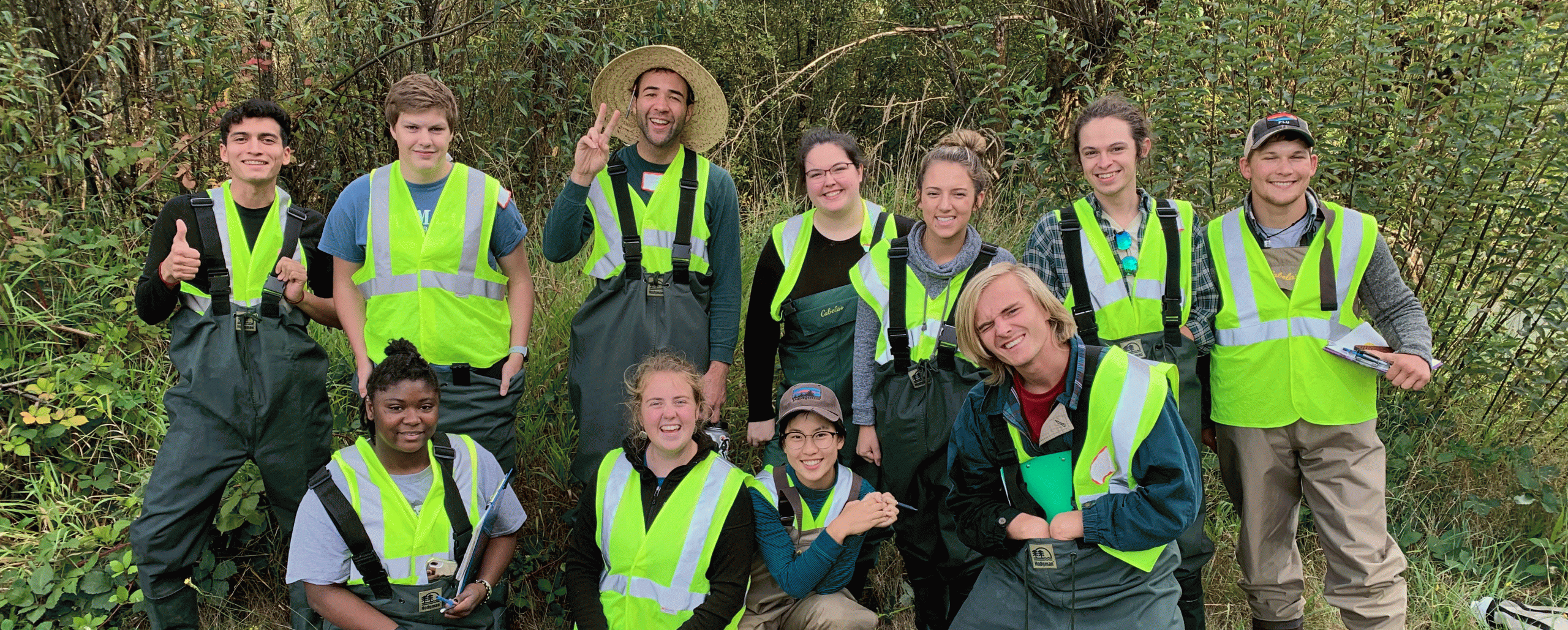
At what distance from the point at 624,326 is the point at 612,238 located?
345mm

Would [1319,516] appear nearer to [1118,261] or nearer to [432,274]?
[1118,261]

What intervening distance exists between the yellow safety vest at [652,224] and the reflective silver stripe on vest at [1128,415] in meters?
1.72

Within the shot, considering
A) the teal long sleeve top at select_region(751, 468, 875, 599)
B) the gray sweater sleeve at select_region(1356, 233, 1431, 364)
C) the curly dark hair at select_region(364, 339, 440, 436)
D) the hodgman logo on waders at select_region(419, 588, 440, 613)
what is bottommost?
the hodgman logo on waders at select_region(419, 588, 440, 613)

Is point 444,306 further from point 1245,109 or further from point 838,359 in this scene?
point 1245,109

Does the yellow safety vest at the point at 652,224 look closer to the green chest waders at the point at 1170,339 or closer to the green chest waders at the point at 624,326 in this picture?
the green chest waders at the point at 624,326

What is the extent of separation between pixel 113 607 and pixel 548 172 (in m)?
3.52

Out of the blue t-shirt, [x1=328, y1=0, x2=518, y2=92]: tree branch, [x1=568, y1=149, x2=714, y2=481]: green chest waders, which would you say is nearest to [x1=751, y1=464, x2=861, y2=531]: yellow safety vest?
[x1=568, y1=149, x2=714, y2=481]: green chest waders

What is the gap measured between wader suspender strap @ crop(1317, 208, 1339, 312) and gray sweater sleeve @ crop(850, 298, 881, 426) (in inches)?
60.4

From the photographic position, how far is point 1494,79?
438 cm

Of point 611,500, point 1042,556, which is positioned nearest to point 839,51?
point 611,500

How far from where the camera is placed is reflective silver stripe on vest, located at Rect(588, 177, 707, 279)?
3.86 m

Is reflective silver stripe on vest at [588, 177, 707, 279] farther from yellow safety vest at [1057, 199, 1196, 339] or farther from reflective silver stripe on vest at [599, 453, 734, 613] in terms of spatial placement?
yellow safety vest at [1057, 199, 1196, 339]

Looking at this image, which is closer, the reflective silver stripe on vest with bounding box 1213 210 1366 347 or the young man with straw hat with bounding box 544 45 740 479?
the reflective silver stripe on vest with bounding box 1213 210 1366 347

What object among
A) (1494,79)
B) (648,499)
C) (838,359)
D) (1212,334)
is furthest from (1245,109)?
(648,499)
